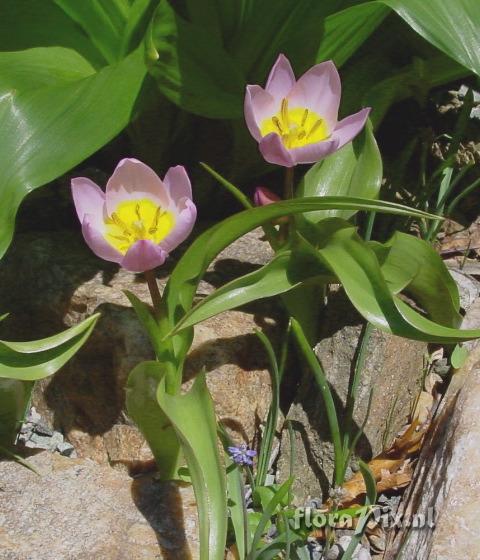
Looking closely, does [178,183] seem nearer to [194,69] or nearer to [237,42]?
[194,69]

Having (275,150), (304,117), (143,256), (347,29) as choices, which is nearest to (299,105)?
(304,117)

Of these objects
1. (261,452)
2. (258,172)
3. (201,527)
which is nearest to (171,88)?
(258,172)

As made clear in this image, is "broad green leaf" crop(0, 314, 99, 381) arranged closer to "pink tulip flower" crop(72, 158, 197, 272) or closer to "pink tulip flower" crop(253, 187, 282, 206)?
"pink tulip flower" crop(72, 158, 197, 272)

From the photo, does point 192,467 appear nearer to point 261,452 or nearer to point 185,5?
point 261,452

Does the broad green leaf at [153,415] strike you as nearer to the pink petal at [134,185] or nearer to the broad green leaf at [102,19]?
the pink petal at [134,185]

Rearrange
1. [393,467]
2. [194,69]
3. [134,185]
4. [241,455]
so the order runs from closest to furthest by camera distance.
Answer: [241,455]
[134,185]
[393,467]
[194,69]

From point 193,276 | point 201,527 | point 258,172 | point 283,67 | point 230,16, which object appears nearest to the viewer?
point 201,527
